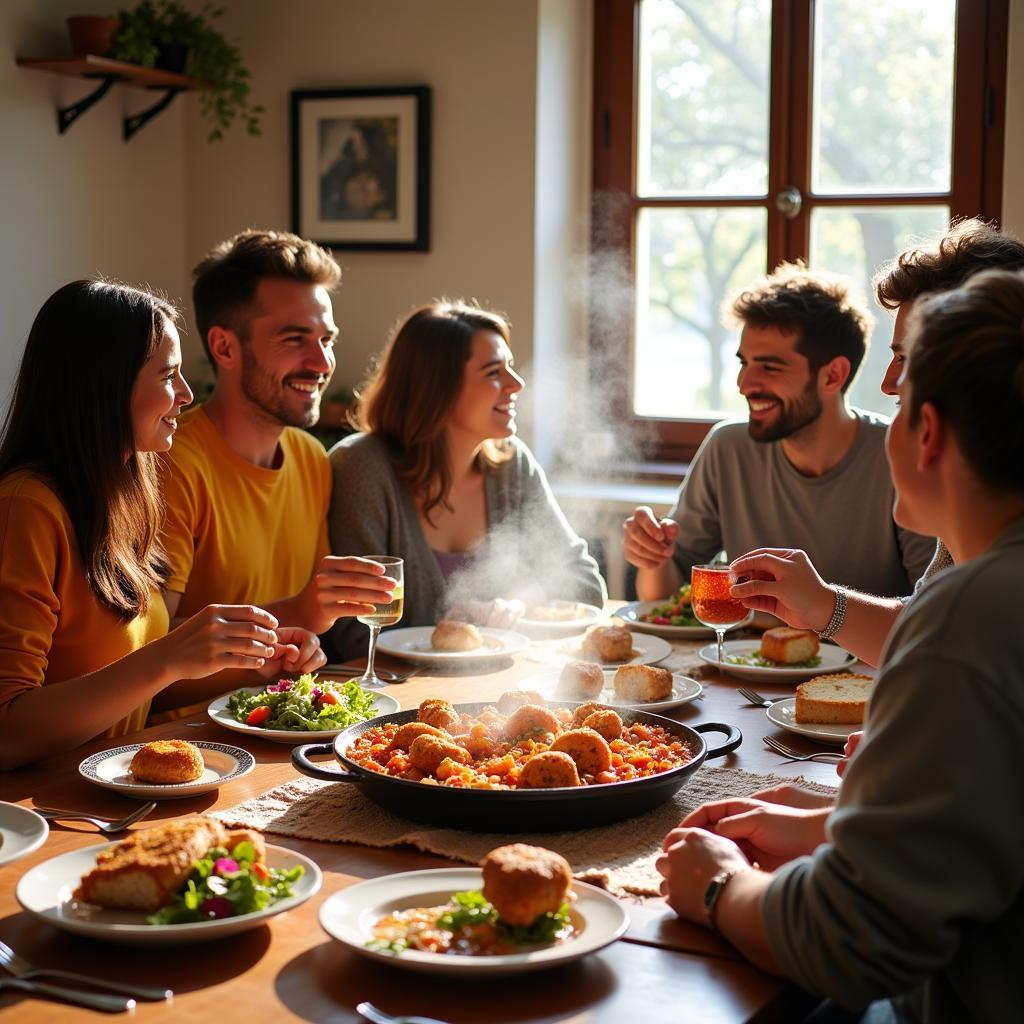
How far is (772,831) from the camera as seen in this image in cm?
153

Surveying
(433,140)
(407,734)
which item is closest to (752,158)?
(433,140)

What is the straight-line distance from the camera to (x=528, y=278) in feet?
15.7

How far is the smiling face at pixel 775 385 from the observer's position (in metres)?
3.48

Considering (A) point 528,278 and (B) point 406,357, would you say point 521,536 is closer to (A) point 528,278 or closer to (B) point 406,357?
(B) point 406,357

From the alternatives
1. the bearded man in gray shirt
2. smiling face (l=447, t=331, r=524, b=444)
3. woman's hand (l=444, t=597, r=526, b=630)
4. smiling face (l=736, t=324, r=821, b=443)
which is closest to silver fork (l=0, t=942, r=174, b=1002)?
woman's hand (l=444, t=597, r=526, b=630)

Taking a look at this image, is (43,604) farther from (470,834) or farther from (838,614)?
(838,614)

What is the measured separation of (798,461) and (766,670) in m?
1.11

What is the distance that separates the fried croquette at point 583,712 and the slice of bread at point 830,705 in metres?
0.41

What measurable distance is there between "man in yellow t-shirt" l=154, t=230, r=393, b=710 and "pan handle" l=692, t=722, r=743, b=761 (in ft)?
3.87

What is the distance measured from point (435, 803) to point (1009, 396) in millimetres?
839

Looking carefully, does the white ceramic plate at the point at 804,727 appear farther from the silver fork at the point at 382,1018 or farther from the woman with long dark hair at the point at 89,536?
the silver fork at the point at 382,1018

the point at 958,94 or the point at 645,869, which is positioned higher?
the point at 958,94

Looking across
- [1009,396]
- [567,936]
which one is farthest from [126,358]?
[1009,396]

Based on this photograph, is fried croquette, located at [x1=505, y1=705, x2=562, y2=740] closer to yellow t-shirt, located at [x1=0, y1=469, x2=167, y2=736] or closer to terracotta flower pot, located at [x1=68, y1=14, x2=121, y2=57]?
yellow t-shirt, located at [x1=0, y1=469, x2=167, y2=736]
